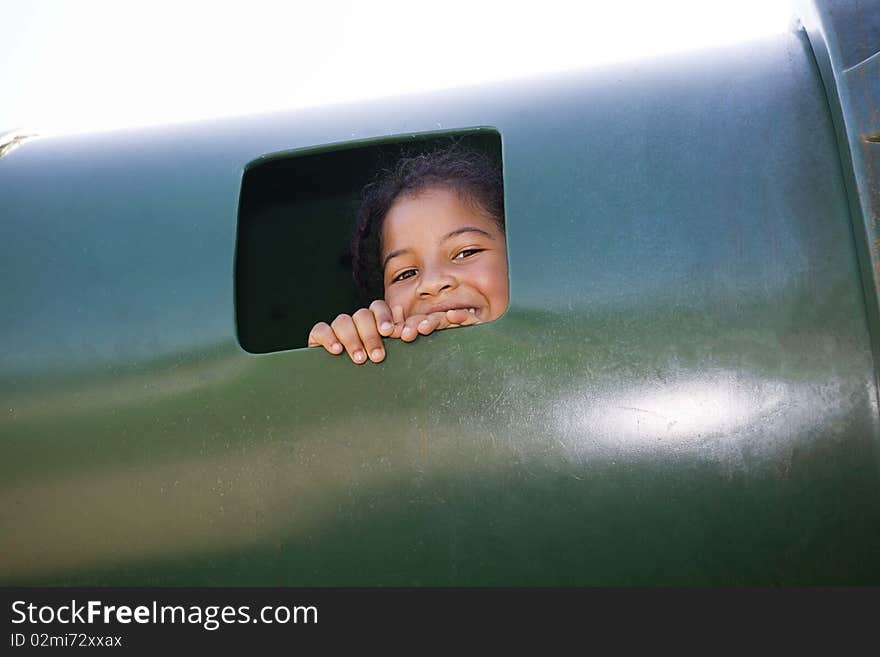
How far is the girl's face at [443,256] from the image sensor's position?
194 centimetres

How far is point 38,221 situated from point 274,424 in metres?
0.57

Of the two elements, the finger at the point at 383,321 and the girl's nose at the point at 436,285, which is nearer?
the finger at the point at 383,321

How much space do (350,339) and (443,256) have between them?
0.64 metres

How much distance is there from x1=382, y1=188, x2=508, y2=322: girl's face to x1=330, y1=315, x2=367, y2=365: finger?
1.61 ft

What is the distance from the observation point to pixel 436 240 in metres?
2.08

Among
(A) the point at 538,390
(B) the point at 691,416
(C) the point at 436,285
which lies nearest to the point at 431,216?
(C) the point at 436,285

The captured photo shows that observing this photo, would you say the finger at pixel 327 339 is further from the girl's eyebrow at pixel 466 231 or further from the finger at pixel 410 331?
the girl's eyebrow at pixel 466 231

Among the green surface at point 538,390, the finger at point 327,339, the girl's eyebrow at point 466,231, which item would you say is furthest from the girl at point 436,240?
the green surface at point 538,390

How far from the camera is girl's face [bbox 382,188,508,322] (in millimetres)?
1941

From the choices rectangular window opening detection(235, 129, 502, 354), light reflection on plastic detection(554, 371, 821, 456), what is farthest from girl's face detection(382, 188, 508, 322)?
light reflection on plastic detection(554, 371, 821, 456)

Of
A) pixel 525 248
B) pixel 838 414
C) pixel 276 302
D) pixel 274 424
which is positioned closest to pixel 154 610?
pixel 274 424

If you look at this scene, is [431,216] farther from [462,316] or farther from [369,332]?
[369,332]

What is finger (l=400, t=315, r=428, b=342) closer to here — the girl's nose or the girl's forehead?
the girl's nose

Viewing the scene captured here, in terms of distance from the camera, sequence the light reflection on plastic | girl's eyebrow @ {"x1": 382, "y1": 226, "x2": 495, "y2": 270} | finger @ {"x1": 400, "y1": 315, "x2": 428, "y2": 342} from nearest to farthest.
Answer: the light reflection on plastic, finger @ {"x1": 400, "y1": 315, "x2": 428, "y2": 342}, girl's eyebrow @ {"x1": 382, "y1": 226, "x2": 495, "y2": 270}
